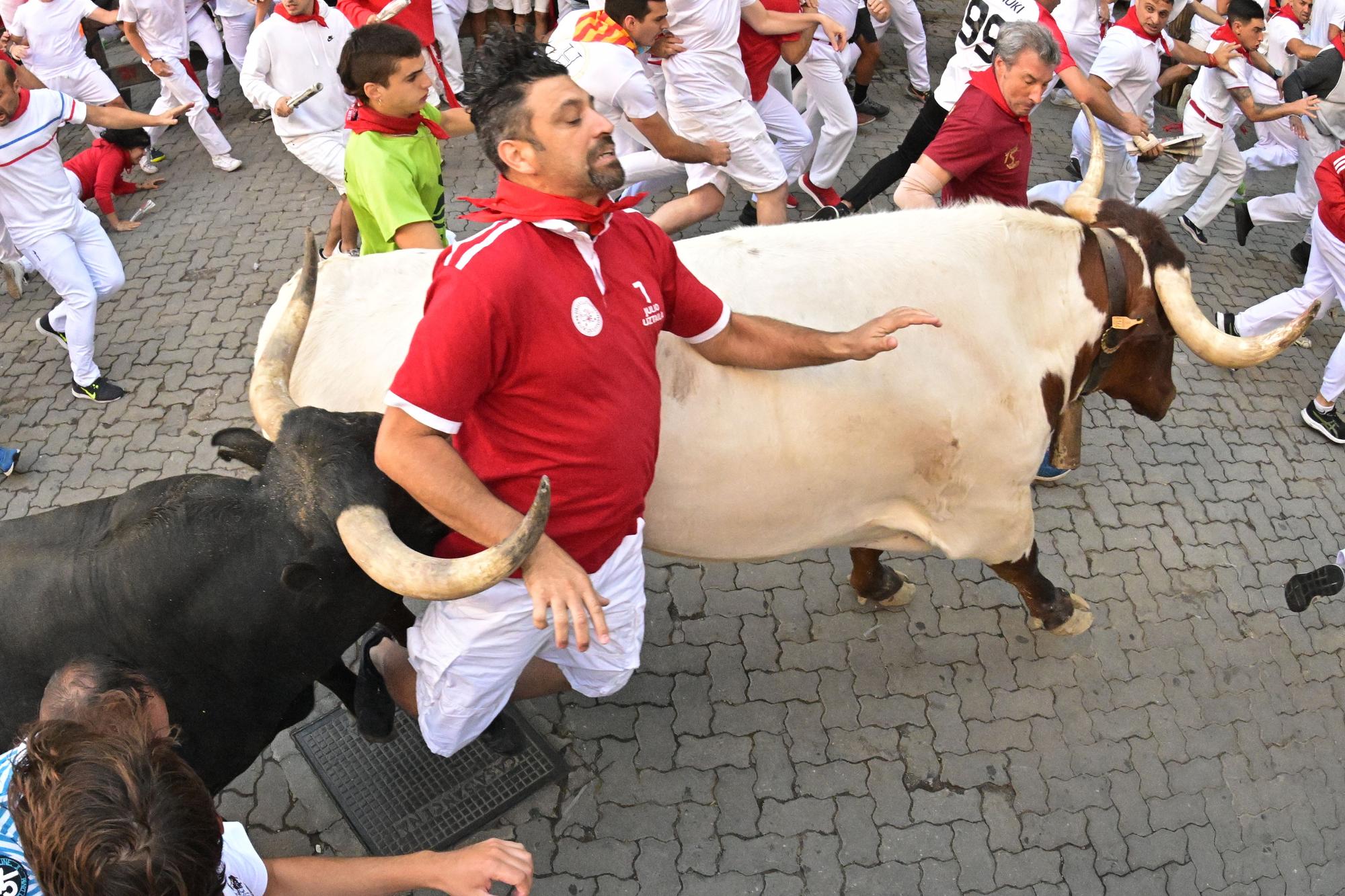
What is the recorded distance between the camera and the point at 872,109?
9.31 meters

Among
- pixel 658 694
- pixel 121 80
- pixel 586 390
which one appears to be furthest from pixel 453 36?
pixel 586 390

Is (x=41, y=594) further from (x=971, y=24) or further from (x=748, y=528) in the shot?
(x=971, y=24)

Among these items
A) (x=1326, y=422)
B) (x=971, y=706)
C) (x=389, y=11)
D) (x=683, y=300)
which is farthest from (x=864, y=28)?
(x=683, y=300)

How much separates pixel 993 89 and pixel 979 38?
1.85 m

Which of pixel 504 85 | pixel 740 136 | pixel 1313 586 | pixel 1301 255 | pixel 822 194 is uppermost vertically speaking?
pixel 504 85

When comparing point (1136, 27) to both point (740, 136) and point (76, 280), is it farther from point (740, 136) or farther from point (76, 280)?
point (76, 280)

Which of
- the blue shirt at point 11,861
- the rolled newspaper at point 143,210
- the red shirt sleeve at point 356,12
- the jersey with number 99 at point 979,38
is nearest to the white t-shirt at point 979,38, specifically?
the jersey with number 99 at point 979,38

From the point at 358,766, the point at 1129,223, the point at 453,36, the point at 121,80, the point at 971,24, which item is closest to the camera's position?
the point at 1129,223

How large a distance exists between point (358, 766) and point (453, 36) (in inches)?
279

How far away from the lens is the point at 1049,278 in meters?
3.67

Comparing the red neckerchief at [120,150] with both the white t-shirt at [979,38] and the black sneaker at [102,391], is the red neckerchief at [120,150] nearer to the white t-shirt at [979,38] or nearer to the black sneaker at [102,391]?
the black sneaker at [102,391]

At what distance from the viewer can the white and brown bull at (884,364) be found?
3365mm

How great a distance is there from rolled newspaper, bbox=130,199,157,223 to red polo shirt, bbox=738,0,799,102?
5.16m

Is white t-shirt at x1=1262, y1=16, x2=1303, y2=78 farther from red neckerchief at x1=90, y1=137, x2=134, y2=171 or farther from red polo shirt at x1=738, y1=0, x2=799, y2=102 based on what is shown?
red neckerchief at x1=90, y1=137, x2=134, y2=171
